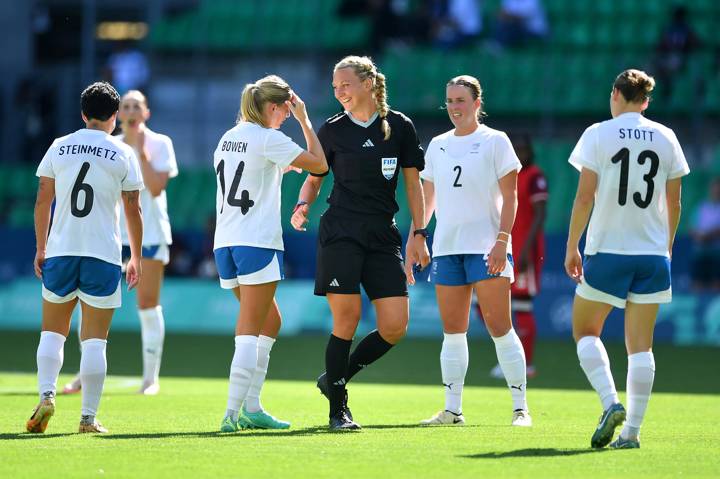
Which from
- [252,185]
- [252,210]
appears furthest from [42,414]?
[252,185]

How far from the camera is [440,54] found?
74.5 feet

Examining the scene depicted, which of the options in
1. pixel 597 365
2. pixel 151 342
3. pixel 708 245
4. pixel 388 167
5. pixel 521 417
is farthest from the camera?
pixel 708 245

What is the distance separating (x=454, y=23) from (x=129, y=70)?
5886 millimetres

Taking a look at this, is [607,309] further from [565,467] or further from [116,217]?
[116,217]

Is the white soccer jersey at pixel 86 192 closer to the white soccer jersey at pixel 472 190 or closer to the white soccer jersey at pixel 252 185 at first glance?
the white soccer jersey at pixel 252 185

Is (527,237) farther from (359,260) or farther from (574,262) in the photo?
(574,262)

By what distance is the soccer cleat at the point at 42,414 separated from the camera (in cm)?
780

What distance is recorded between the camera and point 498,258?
8.33 metres

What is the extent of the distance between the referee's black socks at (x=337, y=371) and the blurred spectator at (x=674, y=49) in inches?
564

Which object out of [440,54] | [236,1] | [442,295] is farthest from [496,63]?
[442,295]

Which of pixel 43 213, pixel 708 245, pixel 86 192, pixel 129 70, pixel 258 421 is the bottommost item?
pixel 258 421

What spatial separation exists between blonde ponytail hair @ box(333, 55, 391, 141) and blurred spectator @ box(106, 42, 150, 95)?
15806 mm

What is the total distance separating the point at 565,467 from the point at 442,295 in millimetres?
2272

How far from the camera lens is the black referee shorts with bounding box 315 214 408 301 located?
8164 mm
